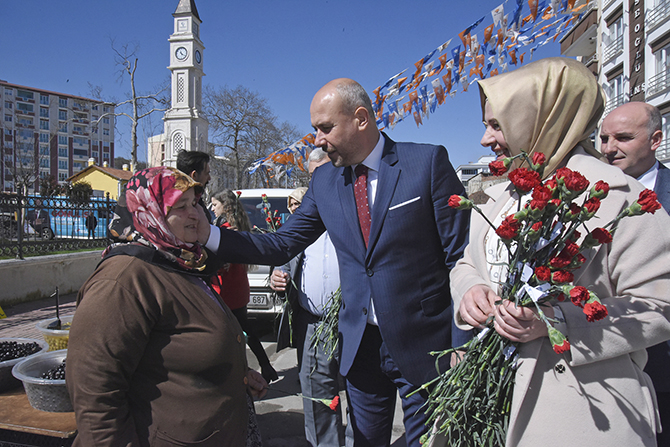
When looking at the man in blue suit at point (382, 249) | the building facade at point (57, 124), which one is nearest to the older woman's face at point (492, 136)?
the man in blue suit at point (382, 249)

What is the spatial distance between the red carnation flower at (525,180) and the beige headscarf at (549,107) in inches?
14.1

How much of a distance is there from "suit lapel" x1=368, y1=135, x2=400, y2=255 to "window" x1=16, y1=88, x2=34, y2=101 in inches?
4435

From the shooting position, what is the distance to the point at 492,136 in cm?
173

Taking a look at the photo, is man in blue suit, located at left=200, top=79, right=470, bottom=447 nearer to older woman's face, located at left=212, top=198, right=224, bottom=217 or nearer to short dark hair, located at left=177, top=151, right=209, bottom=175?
short dark hair, located at left=177, top=151, right=209, bottom=175

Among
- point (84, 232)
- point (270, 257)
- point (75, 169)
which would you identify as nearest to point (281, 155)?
point (84, 232)

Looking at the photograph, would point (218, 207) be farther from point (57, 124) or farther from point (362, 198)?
point (57, 124)

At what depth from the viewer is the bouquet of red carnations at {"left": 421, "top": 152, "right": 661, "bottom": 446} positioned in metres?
1.15

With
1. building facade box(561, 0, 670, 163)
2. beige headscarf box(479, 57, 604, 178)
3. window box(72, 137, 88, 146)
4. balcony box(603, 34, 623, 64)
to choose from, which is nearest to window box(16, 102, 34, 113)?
window box(72, 137, 88, 146)

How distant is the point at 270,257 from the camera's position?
7.89 feet

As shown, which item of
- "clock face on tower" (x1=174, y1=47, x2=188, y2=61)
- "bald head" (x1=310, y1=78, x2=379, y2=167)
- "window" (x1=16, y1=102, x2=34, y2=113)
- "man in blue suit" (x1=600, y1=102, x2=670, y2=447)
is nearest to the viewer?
"bald head" (x1=310, y1=78, x2=379, y2=167)

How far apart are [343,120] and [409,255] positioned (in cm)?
74

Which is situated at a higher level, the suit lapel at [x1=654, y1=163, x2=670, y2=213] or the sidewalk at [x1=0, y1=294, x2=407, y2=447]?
the suit lapel at [x1=654, y1=163, x2=670, y2=213]

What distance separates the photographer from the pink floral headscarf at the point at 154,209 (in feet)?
5.99

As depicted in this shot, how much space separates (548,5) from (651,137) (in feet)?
16.9
